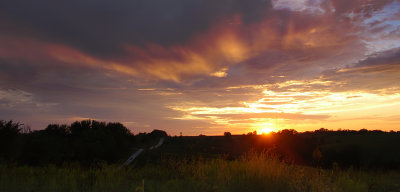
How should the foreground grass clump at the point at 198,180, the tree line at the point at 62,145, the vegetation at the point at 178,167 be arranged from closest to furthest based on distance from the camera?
the foreground grass clump at the point at 198,180 → the vegetation at the point at 178,167 → the tree line at the point at 62,145

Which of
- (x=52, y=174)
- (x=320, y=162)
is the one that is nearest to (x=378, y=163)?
(x=320, y=162)

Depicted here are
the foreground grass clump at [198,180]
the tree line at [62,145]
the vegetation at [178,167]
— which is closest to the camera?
the foreground grass clump at [198,180]

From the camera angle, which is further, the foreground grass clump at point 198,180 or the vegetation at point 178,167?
the vegetation at point 178,167

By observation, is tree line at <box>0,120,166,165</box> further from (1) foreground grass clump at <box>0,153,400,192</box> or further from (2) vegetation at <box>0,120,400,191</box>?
(1) foreground grass clump at <box>0,153,400,192</box>

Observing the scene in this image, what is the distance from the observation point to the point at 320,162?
128 feet

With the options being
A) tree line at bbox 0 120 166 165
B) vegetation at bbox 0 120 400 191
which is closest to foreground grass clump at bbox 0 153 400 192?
vegetation at bbox 0 120 400 191

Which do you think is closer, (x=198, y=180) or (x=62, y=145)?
(x=198, y=180)

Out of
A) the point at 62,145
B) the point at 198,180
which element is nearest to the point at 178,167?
the point at 198,180

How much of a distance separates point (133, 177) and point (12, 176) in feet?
14.3

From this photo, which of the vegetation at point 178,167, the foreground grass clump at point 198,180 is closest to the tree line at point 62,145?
the vegetation at point 178,167

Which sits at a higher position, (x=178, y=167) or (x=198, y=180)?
(x=178, y=167)

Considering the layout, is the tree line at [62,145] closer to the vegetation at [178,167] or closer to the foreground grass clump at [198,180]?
the vegetation at [178,167]

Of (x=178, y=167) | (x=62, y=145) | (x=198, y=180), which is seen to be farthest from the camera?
(x=62, y=145)

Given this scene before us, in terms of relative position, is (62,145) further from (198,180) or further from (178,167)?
(198,180)
